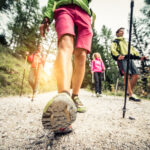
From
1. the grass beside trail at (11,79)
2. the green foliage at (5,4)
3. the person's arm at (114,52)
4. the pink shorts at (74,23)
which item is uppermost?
the green foliage at (5,4)

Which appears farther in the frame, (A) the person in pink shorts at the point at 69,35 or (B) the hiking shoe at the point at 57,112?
(A) the person in pink shorts at the point at 69,35

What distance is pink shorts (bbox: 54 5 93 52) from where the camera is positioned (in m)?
1.30

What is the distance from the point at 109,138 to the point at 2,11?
18.3 m

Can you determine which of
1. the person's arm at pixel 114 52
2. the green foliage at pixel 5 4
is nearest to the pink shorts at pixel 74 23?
the person's arm at pixel 114 52

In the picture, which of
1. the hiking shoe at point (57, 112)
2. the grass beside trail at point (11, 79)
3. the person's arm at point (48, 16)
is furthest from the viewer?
the grass beside trail at point (11, 79)

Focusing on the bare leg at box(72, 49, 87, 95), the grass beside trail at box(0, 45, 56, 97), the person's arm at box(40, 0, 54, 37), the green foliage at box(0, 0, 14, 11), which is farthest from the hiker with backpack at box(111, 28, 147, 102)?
the green foliage at box(0, 0, 14, 11)

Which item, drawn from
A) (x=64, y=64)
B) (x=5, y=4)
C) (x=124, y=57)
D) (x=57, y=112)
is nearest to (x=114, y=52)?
(x=124, y=57)

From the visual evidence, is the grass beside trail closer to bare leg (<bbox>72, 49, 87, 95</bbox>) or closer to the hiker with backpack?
bare leg (<bbox>72, 49, 87, 95</bbox>)

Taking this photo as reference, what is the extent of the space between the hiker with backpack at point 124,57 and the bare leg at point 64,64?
2.74 meters

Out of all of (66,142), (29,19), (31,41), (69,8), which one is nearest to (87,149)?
(66,142)

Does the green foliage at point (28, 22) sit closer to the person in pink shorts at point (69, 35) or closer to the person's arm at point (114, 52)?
the person's arm at point (114, 52)

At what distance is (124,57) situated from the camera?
3.71m

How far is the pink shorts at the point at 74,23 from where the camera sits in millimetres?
1298

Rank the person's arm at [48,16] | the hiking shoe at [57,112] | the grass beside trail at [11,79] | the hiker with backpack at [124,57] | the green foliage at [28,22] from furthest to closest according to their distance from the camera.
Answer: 1. the green foliage at [28,22]
2. the grass beside trail at [11,79]
3. the hiker with backpack at [124,57]
4. the person's arm at [48,16]
5. the hiking shoe at [57,112]
